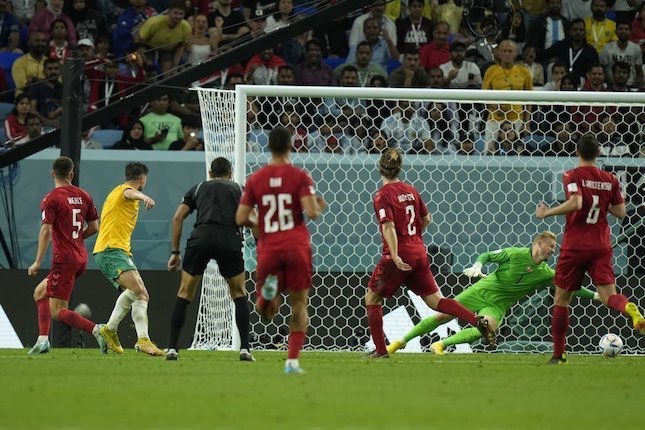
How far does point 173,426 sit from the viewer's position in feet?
20.5

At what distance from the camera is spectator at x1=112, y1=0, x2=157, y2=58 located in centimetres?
1833

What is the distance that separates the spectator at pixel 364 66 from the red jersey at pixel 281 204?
878 cm

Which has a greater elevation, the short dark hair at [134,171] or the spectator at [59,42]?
the spectator at [59,42]

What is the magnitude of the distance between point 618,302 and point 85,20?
33.9 feet

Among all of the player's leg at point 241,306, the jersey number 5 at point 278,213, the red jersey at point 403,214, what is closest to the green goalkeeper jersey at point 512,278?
the red jersey at point 403,214

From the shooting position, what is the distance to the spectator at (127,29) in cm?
1833

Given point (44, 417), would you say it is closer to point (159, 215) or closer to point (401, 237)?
point (401, 237)

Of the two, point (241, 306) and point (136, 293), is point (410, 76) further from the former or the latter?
point (241, 306)

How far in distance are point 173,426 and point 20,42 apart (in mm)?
13105

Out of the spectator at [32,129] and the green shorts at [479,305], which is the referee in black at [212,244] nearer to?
the green shorts at [479,305]

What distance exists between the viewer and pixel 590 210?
10.9 m

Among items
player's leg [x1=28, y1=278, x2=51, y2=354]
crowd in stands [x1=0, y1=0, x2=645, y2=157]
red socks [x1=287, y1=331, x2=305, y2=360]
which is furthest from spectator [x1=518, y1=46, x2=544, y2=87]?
red socks [x1=287, y1=331, x2=305, y2=360]

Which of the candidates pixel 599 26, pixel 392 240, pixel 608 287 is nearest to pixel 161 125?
pixel 392 240

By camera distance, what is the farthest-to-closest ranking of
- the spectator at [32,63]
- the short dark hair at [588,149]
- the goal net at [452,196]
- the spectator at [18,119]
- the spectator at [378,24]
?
the spectator at [378,24] < the spectator at [32,63] < the spectator at [18,119] < the goal net at [452,196] < the short dark hair at [588,149]
